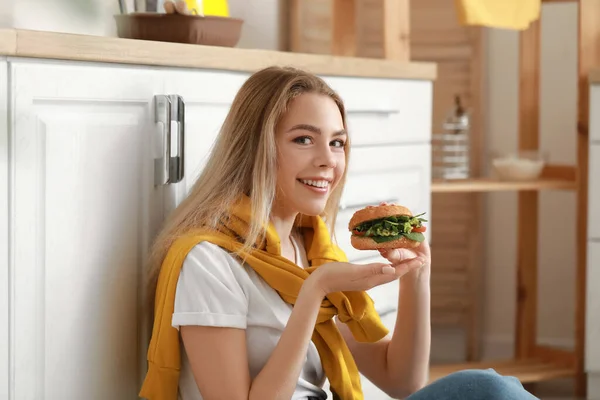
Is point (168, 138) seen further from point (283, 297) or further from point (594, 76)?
point (594, 76)

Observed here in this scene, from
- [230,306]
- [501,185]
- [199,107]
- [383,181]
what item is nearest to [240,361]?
[230,306]

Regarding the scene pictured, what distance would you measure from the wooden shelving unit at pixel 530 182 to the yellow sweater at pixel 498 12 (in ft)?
0.63

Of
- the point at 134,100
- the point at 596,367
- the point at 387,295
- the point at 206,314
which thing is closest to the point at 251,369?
the point at 206,314

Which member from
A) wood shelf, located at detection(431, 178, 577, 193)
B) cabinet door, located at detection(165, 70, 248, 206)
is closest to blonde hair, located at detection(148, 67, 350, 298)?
cabinet door, located at detection(165, 70, 248, 206)

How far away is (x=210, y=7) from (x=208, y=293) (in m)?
0.69

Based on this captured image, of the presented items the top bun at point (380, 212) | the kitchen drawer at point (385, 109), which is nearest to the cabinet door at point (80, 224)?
the top bun at point (380, 212)

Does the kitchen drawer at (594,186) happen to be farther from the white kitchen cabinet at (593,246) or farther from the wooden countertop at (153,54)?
the wooden countertop at (153,54)

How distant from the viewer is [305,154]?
4.71 ft

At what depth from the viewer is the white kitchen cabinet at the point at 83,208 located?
1.25 meters

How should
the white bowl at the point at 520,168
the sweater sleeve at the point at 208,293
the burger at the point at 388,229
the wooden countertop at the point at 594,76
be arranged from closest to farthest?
the sweater sleeve at the point at 208,293
the burger at the point at 388,229
the wooden countertop at the point at 594,76
the white bowl at the point at 520,168

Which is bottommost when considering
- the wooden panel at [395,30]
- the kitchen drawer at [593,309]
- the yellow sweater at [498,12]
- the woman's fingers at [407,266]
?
the kitchen drawer at [593,309]

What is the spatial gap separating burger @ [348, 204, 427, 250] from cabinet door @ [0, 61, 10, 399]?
0.55 m

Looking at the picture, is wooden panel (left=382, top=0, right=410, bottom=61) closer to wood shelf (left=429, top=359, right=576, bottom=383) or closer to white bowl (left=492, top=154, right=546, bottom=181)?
white bowl (left=492, top=154, right=546, bottom=181)

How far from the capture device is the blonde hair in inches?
55.0
